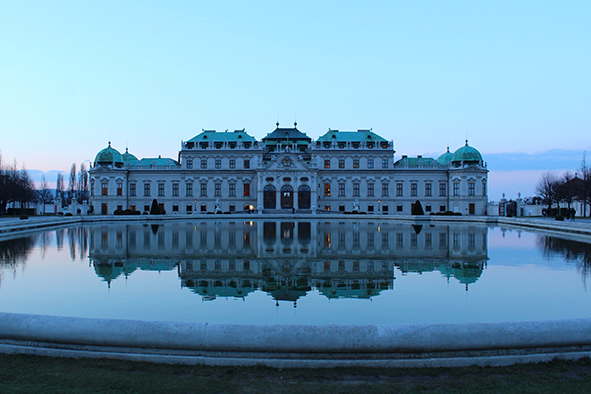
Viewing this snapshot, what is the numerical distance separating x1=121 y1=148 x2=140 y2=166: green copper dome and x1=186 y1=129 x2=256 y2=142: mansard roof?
1178 cm

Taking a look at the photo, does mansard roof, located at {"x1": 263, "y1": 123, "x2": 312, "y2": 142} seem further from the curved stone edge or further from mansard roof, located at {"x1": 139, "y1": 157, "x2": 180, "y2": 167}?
the curved stone edge

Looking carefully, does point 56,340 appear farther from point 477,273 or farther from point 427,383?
point 477,273

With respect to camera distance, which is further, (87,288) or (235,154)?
(235,154)

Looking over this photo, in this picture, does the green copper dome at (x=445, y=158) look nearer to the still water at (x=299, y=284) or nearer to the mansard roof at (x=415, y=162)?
the mansard roof at (x=415, y=162)

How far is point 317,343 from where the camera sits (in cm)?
559

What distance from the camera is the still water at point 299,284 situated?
9.05 metres

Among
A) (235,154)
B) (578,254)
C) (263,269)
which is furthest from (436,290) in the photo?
(235,154)

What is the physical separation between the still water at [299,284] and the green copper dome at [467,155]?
6190cm

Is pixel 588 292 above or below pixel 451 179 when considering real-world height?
below

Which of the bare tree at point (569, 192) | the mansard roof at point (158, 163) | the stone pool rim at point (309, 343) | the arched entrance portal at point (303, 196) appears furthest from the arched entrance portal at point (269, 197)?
the stone pool rim at point (309, 343)

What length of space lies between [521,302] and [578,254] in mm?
10962

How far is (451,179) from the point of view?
261ft

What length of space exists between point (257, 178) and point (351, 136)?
18176 millimetres

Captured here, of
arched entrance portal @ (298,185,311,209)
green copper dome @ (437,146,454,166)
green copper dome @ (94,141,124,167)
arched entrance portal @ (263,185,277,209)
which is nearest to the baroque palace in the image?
green copper dome @ (94,141,124,167)
